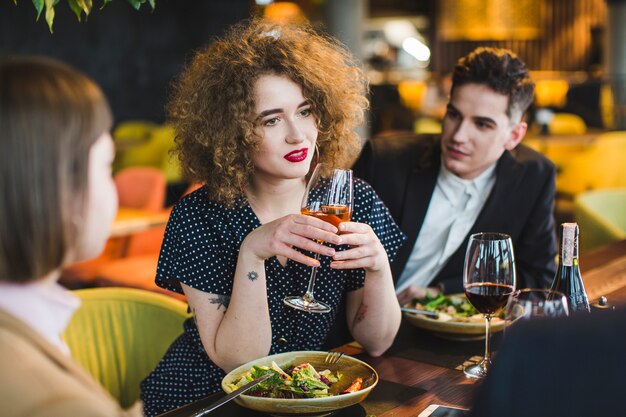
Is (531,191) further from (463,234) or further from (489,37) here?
(489,37)

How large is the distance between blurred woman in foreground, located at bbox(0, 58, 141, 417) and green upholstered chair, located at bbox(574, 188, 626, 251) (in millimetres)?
2806

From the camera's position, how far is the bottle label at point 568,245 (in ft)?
5.48

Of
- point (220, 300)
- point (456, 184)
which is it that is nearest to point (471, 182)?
point (456, 184)

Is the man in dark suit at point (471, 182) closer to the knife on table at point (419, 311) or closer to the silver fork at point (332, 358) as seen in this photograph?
the knife on table at point (419, 311)

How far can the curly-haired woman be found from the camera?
1821 mm

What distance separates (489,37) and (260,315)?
529 inches

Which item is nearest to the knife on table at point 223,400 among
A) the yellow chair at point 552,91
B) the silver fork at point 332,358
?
the silver fork at point 332,358

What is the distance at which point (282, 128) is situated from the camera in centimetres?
187

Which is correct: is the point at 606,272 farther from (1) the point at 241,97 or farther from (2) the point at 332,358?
(1) the point at 241,97

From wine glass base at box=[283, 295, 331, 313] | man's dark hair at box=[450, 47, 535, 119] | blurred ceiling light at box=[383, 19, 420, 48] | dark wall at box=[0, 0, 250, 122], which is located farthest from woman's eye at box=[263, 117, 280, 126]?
blurred ceiling light at box=[383, 19, 420, 48]

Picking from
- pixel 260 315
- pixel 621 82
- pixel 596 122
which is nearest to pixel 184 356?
pixel 260 315

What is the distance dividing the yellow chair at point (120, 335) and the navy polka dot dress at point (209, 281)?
9.0 inches

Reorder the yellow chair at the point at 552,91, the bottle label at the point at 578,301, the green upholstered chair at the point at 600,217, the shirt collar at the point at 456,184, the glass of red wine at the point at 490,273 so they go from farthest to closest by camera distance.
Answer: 1. the yellow chair at the point at 552,91
2. the green upholstered chair at the point at 600,217
3. the shirt collar at the point at 456,184
4. the bottle label at the point at 578,301
5. the glass of red wine at the point at 490,273

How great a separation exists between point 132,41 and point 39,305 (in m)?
9.58
